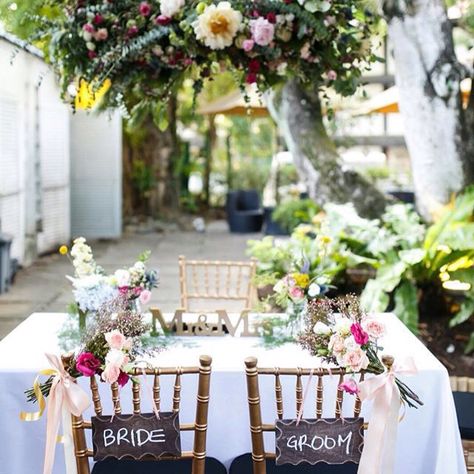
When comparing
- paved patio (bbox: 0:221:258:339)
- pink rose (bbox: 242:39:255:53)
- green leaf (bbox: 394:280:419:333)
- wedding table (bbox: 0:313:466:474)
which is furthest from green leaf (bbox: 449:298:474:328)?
paved patio (bbox: 0:221:258:339)

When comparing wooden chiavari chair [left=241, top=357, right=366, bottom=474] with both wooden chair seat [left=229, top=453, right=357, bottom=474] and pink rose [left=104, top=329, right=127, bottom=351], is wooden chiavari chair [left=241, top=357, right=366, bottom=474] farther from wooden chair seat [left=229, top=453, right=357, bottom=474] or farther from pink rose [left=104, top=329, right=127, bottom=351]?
pink rose [left=104, top=329, right=127, bottom=351]

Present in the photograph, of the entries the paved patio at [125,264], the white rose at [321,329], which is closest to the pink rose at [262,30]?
the white rose at [321,329]

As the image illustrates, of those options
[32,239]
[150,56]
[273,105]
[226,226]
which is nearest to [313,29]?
[150,56]

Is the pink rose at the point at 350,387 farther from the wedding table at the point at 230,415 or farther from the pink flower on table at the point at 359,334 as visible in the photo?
the wedding table at the point at 230,415

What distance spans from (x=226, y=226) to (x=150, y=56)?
9794 millimetres

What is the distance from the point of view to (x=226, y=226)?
44.4 ft

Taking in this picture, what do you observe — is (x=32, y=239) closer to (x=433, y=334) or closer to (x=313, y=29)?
(x=433, y=334)

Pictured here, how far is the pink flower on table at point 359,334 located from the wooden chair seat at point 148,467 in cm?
69

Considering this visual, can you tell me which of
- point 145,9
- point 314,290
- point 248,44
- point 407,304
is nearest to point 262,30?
point 248,44

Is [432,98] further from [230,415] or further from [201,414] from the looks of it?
[201,414]

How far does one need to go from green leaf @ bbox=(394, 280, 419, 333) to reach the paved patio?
2168mm

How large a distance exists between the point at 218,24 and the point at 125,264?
622 cm

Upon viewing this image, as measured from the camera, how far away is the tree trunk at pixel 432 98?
540cm

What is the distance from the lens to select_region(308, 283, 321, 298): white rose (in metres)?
3.49
